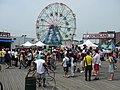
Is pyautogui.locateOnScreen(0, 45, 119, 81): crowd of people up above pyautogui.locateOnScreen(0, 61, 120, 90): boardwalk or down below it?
above

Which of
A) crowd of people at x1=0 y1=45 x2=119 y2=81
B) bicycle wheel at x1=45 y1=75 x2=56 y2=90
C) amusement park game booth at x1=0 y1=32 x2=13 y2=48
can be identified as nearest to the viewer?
bicycle wheel at x1=45 y1=75 x2=56 y2=90

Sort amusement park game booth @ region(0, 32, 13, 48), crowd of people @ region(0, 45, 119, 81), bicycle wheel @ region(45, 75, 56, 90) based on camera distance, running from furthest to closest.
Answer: amusement park game booth @ region(0, 32, 13, 48) < crowd of people @ region(0, 45, 119, 81) < bicycle wheel @ region(45, 75, 56, 90)

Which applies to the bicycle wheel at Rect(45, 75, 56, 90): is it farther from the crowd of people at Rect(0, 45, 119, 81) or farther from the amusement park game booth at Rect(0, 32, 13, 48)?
the amusement park game booth at Rect(0, 32, 13, 48)

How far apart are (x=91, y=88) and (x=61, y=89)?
4.44 feet

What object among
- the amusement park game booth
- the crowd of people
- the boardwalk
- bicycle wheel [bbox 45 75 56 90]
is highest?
the amusement park game booth

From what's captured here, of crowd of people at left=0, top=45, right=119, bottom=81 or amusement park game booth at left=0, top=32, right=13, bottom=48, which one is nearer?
crowd of people at left=0, top=45, right=119, bottom=81

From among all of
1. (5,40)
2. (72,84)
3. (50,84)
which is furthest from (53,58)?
(5,40)

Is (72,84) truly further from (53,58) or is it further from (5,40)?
(5,40)

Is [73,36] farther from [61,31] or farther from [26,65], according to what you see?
[26,65]

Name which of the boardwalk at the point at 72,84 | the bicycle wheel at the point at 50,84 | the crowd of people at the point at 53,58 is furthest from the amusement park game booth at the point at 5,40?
the bicycle wheel at the point at 50,84


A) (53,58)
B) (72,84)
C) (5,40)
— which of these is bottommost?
(72,84)

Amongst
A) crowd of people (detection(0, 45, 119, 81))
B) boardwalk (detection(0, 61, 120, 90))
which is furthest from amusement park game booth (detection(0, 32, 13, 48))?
boardwalk (detection(0, 61, 120, 90))

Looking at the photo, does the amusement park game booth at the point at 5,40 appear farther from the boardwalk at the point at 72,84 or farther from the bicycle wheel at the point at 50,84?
the bicycle wheel at the point at 50,84

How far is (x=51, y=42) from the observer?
4334 cm
